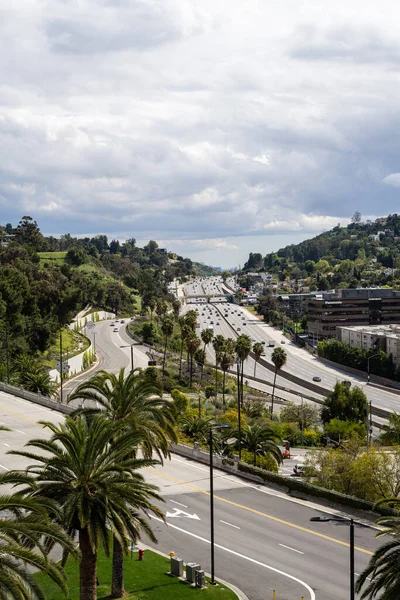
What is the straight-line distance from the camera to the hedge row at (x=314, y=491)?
129ft

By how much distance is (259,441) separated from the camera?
51812 millimetres

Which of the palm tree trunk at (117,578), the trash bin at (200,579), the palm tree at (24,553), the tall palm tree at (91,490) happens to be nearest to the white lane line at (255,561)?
the trash bin at (200,579)

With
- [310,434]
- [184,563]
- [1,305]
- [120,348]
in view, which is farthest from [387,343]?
[184,563]

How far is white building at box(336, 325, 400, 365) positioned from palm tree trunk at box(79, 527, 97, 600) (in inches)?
4646

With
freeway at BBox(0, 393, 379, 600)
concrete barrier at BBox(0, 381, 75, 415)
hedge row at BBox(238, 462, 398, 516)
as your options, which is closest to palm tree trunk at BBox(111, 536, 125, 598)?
freeway at BBox(0, 393, 379, 600)

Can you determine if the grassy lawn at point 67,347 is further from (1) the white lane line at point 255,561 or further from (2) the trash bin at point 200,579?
(2) the trash bin at point 200,579

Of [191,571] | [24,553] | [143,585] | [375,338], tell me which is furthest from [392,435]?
[375,338]

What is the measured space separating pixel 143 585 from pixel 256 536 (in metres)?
8.37

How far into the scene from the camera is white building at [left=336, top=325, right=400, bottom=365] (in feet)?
452

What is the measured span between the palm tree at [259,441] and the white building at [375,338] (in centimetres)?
9003

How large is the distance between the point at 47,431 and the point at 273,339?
472 feet

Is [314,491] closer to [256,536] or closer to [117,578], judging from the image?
[256,536]

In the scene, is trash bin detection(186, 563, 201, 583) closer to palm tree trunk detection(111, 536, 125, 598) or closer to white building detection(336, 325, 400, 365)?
palm tree trunk detection(111, 536, 125, 598)

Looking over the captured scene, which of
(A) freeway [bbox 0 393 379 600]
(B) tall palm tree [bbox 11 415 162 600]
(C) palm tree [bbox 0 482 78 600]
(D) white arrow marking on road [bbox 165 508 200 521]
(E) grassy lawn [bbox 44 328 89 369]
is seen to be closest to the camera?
(C) palm tree [bbox 0 482 78 600]
